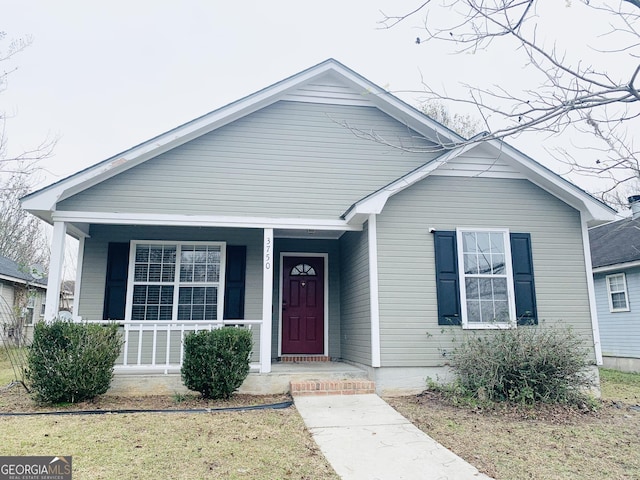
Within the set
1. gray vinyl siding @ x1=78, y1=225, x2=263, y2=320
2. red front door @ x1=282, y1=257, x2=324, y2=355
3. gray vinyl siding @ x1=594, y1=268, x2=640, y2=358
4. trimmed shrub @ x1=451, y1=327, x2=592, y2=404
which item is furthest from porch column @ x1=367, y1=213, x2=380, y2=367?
gray vinyl siding @ x1=594, y1=268, x2=640, y2=358

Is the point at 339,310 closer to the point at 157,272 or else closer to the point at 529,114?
the point at 157,272

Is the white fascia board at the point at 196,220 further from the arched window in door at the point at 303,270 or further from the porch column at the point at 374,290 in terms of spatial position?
the arched window in door at the point at 303,270

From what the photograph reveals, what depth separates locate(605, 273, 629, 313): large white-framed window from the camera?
12.3 metres

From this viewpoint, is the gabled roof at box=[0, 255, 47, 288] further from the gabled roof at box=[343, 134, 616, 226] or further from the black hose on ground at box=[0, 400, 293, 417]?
the gabled roof at box=[343, 134, 616, 226]

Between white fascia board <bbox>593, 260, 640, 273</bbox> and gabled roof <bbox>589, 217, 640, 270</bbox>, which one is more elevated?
gabled roof <bbox>589, 217, 640, 270</bbox>

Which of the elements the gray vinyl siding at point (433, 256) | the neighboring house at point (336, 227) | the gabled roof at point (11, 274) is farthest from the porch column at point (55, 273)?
the gabled roof at point (11, 274)

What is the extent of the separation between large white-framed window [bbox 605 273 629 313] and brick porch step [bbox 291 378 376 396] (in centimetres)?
916

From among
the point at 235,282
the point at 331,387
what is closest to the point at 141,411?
the point at 331,387

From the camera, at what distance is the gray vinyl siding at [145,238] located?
327 inches

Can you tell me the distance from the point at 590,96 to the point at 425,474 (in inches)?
127

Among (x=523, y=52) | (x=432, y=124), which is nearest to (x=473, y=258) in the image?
(x=432, y=124)

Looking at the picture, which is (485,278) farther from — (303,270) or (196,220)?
(196,220)

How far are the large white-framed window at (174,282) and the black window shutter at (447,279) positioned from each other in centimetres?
393

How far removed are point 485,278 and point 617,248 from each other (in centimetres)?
811
